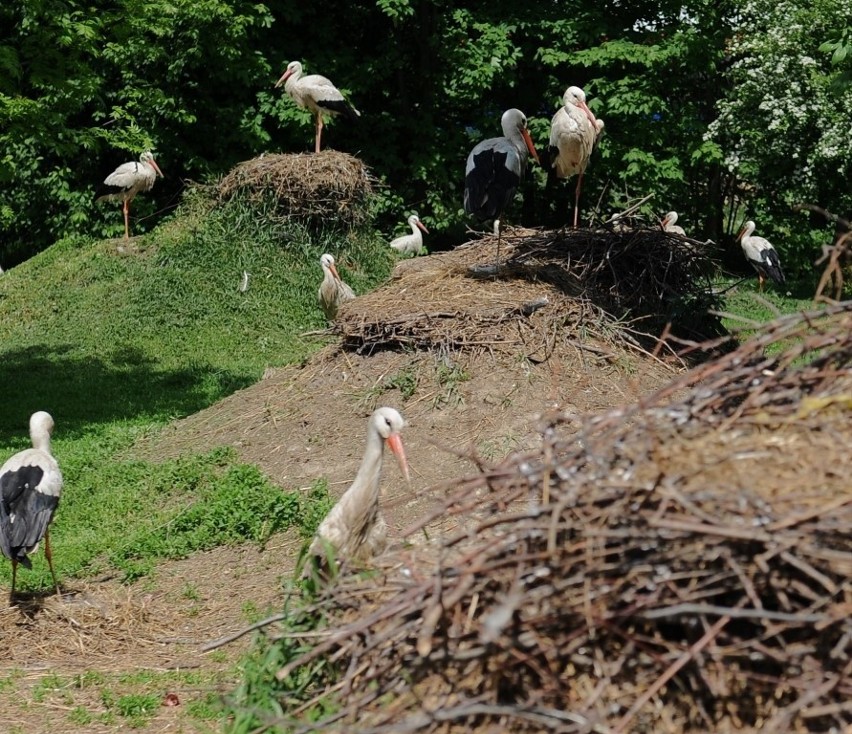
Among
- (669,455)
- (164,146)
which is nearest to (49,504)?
(669,455)

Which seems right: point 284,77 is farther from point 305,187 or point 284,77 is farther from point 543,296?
point 543,296

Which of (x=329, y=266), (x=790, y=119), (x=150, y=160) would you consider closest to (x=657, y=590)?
(x=329, y=266)

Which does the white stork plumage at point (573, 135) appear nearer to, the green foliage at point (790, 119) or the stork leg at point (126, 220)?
the green foliage at point (790, 119)

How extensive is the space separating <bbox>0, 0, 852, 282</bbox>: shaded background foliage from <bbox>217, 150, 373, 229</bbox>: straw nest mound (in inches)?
68.0

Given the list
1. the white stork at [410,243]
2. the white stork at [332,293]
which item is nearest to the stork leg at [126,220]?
the white stork at [410,243]

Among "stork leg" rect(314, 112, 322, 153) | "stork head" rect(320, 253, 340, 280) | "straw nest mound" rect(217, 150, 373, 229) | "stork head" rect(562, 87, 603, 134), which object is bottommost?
"stork head" rect(320, 253, 340, 280)

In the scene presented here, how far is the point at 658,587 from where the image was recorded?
357 centimetres

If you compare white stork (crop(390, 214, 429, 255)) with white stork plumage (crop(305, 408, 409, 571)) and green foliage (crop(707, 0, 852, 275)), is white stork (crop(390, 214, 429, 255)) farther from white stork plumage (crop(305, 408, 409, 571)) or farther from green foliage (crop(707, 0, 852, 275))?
white stork plumage (crop(305, 408, 409, 571))

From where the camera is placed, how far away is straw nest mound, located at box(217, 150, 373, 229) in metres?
17.9

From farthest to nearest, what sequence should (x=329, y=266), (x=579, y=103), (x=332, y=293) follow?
(x=329, y=266)
(x=332, y=293)
(x=579, y=103)

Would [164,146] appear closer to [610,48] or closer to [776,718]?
[610,48]

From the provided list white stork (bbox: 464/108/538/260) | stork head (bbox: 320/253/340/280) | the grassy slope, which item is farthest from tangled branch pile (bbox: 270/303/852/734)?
stork head (bbox: 320/253/340/280)

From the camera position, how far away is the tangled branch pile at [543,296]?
991cm

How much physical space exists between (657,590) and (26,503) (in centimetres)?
500
